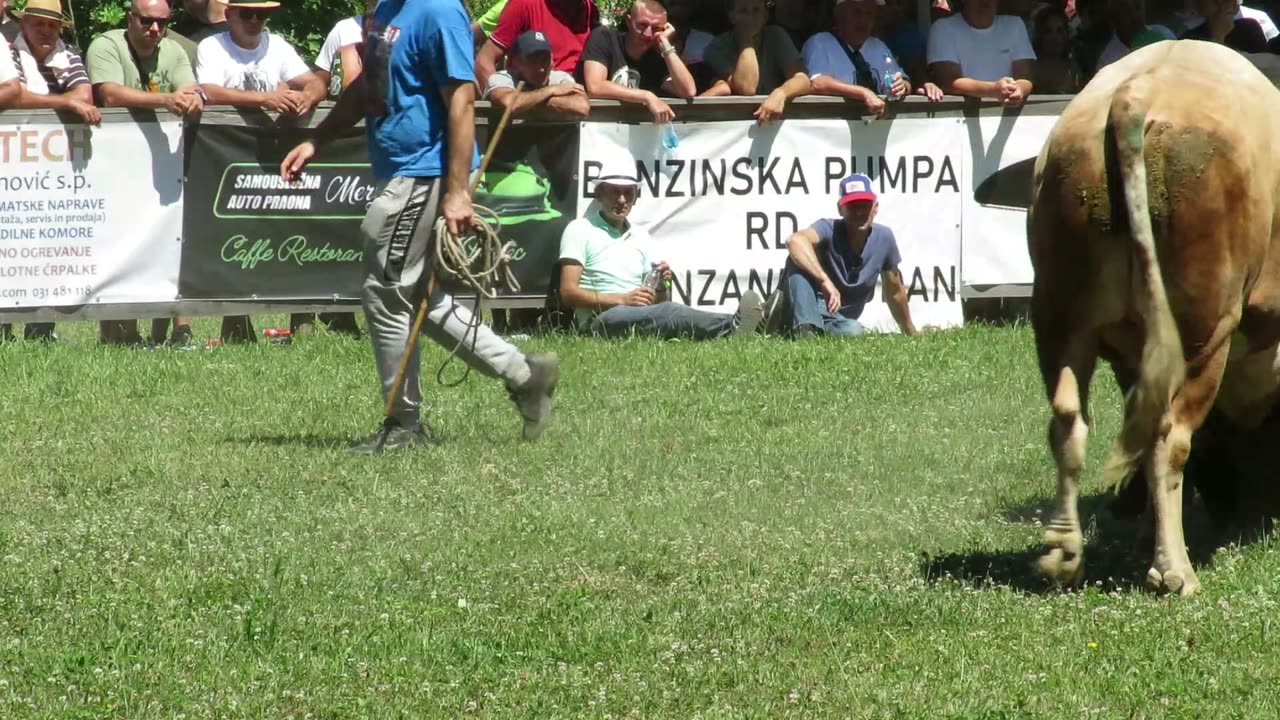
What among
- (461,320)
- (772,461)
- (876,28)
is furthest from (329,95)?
(772,461)

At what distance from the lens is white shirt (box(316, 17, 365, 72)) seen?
1262 centimetres

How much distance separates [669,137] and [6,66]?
4.29 meters

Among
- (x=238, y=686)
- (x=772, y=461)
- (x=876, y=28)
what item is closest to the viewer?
(x=238, y=686)

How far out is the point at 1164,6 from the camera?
16156mm

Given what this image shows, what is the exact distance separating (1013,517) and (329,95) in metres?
7.42

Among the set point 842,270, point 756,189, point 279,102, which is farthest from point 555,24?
point 842,270

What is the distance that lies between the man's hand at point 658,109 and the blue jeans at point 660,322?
1.33 meters

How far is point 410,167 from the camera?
8.10 meters

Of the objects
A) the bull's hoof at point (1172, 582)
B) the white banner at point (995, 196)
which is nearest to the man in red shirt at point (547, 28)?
the white banner at point (995, 196)

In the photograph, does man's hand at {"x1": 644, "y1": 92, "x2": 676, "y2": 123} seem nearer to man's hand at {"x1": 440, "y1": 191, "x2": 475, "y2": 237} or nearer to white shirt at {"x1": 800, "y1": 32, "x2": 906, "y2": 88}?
white shirt at {"x1": 800, "y1": 32, "x2": 906, "y2": 88}

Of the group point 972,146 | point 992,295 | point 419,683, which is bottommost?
point 992,295

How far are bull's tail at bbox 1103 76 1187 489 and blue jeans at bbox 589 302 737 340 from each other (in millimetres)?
6271

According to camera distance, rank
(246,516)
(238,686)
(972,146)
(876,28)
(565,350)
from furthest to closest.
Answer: (876,28) < (972,146) < (565,350) < (246,516) < (238,686)

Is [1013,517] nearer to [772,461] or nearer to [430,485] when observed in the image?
[772,461]
